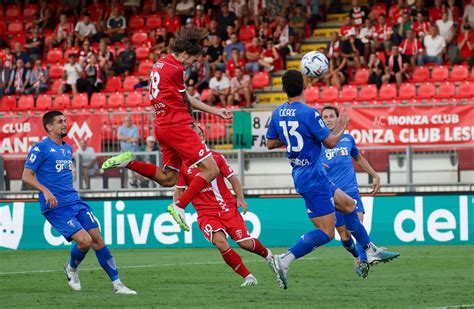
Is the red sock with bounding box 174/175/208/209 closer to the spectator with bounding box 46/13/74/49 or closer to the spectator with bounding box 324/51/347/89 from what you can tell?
the spectator with bounding box 324/51/347/89

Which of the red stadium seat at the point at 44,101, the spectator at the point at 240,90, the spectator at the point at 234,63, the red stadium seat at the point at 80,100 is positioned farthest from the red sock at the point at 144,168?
the red stadium seat at the point at 44,101

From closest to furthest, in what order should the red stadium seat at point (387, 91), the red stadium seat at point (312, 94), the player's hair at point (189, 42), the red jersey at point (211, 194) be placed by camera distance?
the player's hair at point (189, 42)
the red jersey at point (211, 194)
the red stadium seat at point (387, 91)
the red stadium seat at point (312, 94)

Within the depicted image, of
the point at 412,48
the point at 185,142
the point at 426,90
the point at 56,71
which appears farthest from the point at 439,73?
the point at 185,142

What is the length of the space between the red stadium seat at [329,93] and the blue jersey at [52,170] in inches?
498

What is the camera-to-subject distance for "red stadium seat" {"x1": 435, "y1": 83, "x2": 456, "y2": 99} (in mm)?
23405

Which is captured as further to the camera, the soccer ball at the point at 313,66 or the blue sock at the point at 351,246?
the blue sock at the point at 351,246

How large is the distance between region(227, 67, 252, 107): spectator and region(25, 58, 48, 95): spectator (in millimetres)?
5982

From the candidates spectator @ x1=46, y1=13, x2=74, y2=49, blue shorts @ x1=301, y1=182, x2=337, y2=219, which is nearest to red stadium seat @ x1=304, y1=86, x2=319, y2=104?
spectator @ x1=46, y1=13, x2=74, y2=49

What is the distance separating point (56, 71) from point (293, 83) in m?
19.6

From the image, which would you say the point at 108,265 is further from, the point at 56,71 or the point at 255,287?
the point at 56,71

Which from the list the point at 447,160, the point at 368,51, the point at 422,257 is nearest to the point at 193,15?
the point at 368,51

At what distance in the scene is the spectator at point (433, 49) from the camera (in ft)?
83.0

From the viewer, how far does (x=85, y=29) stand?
31.2 m

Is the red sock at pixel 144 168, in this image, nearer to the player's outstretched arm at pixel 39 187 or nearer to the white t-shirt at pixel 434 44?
the player's outstretched arm at pixel 39 187
